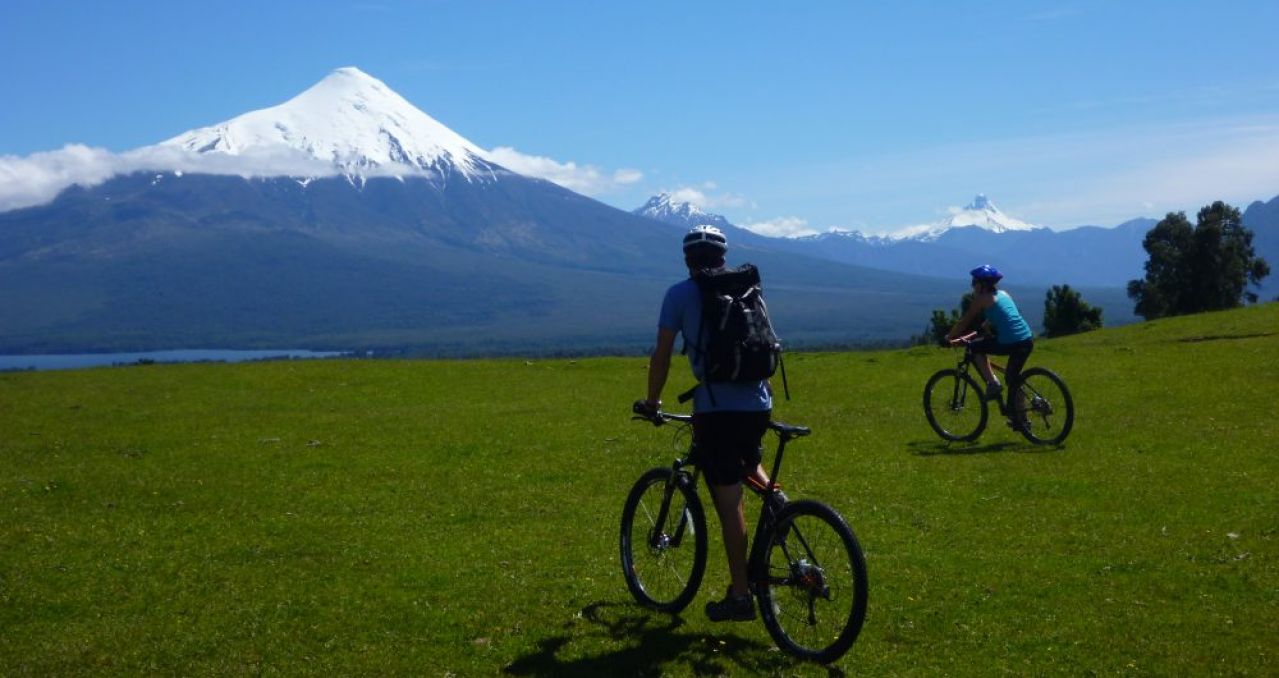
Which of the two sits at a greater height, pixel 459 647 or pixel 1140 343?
pixel 1140 343

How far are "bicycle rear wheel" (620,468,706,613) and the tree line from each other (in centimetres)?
7988

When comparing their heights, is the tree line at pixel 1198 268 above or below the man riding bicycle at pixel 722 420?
above

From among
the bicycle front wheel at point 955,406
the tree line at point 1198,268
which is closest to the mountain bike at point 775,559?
the bicycle front wheel at point 955,406

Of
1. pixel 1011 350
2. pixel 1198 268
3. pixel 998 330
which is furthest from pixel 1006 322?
pixel 1198 268

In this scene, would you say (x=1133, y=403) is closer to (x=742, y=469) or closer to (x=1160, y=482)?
(x=1160, y=482)

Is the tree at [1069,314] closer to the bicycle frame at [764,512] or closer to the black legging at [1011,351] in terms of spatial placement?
the black legging at [1011,351]

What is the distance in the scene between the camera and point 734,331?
8.43m

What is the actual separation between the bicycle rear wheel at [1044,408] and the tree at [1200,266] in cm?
7807

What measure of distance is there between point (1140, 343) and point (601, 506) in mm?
28466

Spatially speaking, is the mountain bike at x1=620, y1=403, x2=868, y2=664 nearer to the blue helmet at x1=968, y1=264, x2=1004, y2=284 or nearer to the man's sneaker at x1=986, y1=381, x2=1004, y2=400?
the blue helmet at x1=968, y1=264, x2=1004, y2=284

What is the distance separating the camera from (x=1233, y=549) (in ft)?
36.1

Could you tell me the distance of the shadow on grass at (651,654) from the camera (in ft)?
27.2

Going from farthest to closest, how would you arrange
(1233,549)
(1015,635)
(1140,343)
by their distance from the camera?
(1140,343) → (1233,549) → (1015,635)

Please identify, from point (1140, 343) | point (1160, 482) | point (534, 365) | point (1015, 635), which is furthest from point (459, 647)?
point (1140, 343)
